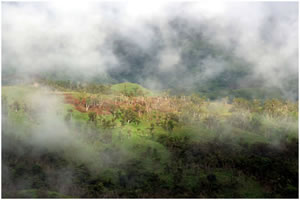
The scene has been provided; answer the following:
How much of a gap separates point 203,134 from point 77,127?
32.8m

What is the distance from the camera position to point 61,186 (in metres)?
43.5

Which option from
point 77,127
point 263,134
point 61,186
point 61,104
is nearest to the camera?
point 61,186

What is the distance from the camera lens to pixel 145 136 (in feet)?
215

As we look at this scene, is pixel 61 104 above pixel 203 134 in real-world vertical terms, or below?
above

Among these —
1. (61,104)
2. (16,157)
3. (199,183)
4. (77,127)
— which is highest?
(61,104)

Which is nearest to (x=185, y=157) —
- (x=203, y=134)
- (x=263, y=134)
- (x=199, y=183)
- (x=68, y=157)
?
(x=199, y=183)

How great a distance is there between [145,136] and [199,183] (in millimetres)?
22891

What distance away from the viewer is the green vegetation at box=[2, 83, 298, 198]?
4369cm

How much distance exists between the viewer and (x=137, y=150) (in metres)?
58.4

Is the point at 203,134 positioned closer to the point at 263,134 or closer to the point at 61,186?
the point at 263,134

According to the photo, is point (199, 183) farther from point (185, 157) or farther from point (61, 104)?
point (61, 104)

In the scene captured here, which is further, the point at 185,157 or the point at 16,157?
the point at 185,157

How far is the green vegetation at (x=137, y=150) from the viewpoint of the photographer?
4369 cm

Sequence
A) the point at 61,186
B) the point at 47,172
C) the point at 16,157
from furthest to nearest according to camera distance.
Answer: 1. the point at 16,157
2. the point at 47,172
3. the point at 61,186
